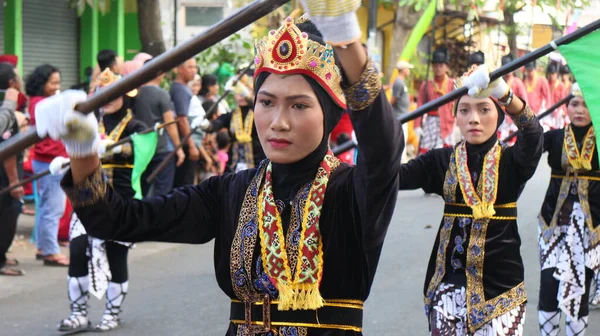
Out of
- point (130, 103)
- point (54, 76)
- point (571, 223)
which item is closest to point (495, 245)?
point (571, 223)

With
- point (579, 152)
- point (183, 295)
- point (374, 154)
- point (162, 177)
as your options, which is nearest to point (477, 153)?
point (579, 152)

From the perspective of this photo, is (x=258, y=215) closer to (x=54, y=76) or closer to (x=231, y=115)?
(x=54, y=76)

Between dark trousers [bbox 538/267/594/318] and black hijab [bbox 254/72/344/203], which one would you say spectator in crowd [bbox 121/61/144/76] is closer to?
dark trousers [bbox 538/267/594/318]

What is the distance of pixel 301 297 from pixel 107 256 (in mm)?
4177

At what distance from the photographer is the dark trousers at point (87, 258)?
6.78m

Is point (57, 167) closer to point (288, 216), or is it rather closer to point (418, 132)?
point (288, 216)

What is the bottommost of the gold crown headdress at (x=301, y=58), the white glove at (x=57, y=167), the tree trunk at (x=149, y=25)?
the white glove at (x=57, y=167)

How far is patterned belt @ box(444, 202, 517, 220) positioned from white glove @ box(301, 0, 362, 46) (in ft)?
9.78

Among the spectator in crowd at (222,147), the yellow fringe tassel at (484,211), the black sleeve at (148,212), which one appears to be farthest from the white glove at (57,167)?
the spectator in crowd at (222,147)

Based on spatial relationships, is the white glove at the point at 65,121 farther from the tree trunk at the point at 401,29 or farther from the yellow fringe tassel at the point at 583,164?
the tree trunk at the point at 401,29

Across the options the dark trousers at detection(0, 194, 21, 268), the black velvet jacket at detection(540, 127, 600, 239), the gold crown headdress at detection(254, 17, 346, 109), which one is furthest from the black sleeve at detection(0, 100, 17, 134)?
the gold crown headdress at detection(254, 17, 346, 109)

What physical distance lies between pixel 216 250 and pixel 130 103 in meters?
4.49

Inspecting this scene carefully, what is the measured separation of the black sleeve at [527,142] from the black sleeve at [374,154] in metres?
2.22

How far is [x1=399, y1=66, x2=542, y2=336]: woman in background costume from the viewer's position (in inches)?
197
